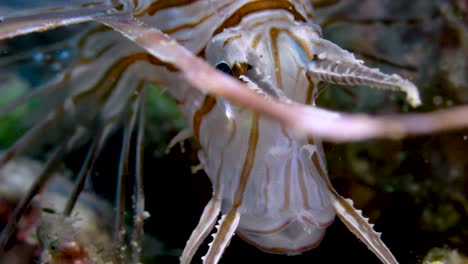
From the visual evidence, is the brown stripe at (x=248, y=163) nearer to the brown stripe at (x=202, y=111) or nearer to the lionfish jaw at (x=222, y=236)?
the lionfish jaw at (x=222, y=236)

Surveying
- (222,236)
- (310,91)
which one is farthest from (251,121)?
(222,236)

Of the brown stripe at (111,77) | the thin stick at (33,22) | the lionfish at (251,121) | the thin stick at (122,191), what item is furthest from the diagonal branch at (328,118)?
the brown stripe at (111,77)

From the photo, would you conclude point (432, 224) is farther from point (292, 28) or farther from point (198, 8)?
point (198, 8)

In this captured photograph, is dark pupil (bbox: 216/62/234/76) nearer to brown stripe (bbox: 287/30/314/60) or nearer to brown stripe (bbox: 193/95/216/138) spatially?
brown stripe (bbox: 193/95/216/138)

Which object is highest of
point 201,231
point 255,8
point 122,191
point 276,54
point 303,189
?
point 255,8

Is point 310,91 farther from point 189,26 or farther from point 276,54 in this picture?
point 189,26

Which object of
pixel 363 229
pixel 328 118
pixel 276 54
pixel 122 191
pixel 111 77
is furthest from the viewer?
pixel 111 77

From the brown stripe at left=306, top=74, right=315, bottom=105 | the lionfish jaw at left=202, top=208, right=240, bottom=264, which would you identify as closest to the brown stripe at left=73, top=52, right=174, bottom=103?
the brown stripe at left=306, top=74, right=315, bottom=105
